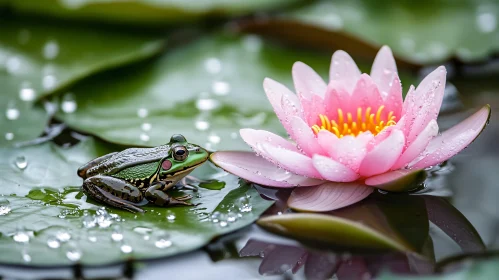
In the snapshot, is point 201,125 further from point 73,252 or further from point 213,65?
point 73,252

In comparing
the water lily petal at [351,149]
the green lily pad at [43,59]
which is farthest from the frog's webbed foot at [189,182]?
the green lily pad at [43,59]

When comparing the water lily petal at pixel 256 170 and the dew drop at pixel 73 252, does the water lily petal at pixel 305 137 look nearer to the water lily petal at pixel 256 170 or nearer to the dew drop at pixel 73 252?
the water lily petal at pixel 256 170

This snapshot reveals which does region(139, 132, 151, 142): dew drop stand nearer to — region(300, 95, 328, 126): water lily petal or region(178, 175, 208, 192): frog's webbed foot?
region(178, 175, 208, 192): frog's webbed foot

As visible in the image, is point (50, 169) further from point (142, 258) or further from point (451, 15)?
point (451, 15)

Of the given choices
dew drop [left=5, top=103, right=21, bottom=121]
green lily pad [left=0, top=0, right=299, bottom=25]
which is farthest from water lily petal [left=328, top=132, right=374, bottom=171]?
green lily pad [left=0, top=0, right=299, bottom=25]

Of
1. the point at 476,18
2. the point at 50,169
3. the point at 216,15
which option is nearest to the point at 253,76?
the point at 216,15
